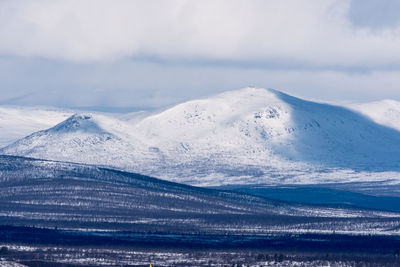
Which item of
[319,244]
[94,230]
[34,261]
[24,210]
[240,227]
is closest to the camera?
[34,261]

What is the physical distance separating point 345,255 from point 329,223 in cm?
4660

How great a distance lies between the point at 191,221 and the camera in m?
179

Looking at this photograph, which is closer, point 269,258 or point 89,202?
point 269,258

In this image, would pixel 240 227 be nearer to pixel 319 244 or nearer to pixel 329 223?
pixel 329 223

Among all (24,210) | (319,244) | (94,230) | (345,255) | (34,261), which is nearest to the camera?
(34,261)

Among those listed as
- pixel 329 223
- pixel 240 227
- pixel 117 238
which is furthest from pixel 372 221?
pixel 117 238

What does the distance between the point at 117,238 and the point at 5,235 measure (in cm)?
1293

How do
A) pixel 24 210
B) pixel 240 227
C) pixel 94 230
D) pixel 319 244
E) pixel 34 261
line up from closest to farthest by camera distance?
1. pixel 34 261
2. pixel 319 244
3. pixel 94 230
4. pixel 240 227
5. pixel 24 210

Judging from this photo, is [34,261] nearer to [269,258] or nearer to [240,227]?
[269,258]

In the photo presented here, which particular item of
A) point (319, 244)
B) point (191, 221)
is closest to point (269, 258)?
point (319, 244)

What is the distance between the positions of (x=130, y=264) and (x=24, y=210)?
69488 millimetres

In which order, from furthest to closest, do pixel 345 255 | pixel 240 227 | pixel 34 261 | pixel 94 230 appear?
pixel 240 227, pixel 94 230, pixel 345 255, pixel 34 261

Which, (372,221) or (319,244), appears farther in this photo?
(372,221)

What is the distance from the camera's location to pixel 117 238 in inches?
5856
